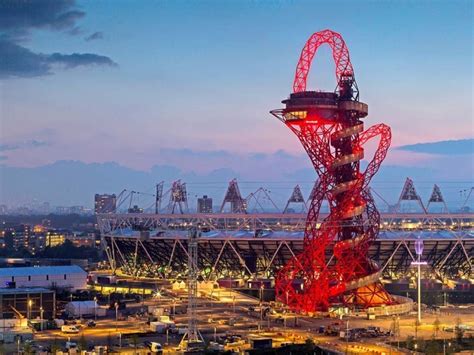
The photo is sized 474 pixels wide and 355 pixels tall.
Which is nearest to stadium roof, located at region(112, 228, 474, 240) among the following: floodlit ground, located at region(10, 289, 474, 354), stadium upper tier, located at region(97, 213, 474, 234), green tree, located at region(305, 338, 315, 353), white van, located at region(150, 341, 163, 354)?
stadium upper tier, located at region(97, 213, 474, 234)

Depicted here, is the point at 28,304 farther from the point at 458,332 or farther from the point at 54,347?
the point at 458,332

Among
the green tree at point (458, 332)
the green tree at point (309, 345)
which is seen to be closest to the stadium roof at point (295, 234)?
the green tree at point (458, 332)

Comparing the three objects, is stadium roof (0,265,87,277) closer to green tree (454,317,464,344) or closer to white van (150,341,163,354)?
white van (150,341,163,354)

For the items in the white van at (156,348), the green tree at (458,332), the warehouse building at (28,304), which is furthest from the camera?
the warehouse building at (28,304)

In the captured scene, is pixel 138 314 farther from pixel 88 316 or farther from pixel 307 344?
pixel 307 344

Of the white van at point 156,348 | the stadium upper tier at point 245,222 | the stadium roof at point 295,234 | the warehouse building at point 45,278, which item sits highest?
the stadium upper tier at point 245,222

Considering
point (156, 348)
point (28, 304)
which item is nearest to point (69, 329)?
point (28, 304)

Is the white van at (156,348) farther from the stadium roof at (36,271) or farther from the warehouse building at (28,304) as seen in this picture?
the stadium roof at (36,271)
